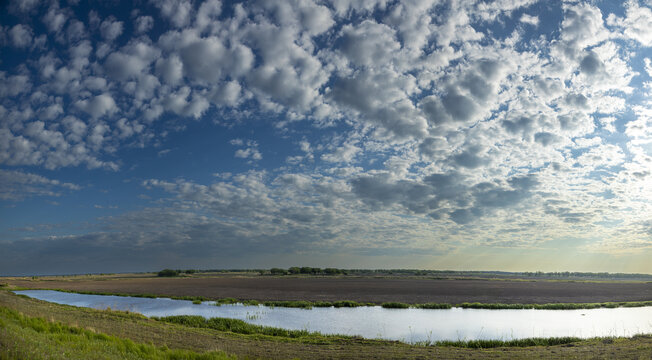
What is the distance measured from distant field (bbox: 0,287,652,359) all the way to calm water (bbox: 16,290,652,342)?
5.91 m

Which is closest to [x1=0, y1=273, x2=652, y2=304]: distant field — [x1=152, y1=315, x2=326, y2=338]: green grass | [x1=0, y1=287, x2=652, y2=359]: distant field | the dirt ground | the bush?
the dirt ground

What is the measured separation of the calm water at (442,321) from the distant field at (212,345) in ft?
19.4

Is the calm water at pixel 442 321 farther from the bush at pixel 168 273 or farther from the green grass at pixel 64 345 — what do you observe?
the bush at pixel 168 273

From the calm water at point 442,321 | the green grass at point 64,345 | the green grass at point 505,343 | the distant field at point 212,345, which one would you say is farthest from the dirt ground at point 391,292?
the green grass at point 64,345

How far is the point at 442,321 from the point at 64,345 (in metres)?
32.7

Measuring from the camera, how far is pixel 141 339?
2094 cm

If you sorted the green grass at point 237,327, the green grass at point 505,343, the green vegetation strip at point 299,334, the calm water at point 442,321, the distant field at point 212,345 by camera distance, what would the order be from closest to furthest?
the distant field at point 212,345
the green grass at point 505,343
the green vegetation strip at point 299,334
the green grass at point 237,327
the calm water at point 442,321

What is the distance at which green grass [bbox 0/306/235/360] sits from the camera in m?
11.9

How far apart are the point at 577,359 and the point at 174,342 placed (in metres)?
21.0

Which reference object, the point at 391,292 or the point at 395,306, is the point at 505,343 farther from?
the point at 391,292

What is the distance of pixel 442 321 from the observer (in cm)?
3797

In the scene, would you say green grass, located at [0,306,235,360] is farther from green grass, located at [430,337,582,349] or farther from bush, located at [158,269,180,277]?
bush, located at [158,269,180,277]

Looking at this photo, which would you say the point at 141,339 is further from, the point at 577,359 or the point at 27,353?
the point at 577,359

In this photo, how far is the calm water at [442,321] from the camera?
102 ft
